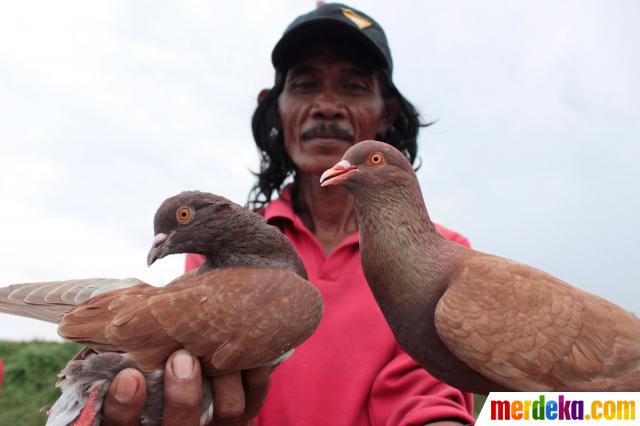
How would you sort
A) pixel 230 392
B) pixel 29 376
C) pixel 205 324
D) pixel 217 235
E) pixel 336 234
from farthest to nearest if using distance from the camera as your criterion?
pixel 29 376, pixel 336 234, pixel 217 235, pixel 230 392, pixel 205 324

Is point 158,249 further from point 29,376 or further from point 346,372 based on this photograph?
point 29,376

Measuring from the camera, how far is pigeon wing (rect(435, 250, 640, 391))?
1.95m

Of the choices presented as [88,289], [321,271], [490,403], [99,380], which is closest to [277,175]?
[321,271]

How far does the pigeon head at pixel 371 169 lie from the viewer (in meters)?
2.25

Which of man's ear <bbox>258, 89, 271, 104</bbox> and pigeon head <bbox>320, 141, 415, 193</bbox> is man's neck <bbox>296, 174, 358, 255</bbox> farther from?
pigeon head <bbox>320, 141, 415, 193</bbox>

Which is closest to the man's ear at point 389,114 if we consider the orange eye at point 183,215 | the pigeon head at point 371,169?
the pigeon head at point 371,169

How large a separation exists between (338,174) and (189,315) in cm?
82

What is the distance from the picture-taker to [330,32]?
12.6ft

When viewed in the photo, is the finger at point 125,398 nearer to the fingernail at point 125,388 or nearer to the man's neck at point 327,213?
the fingernail at point 125,388

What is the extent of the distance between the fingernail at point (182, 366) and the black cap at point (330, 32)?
2.52m

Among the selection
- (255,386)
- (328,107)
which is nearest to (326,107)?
(328,107)

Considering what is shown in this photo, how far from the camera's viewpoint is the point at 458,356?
196 cm

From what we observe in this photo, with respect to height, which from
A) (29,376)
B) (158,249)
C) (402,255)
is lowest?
(29,376)

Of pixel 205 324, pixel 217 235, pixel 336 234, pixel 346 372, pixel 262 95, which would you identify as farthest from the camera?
pixel 262 95
